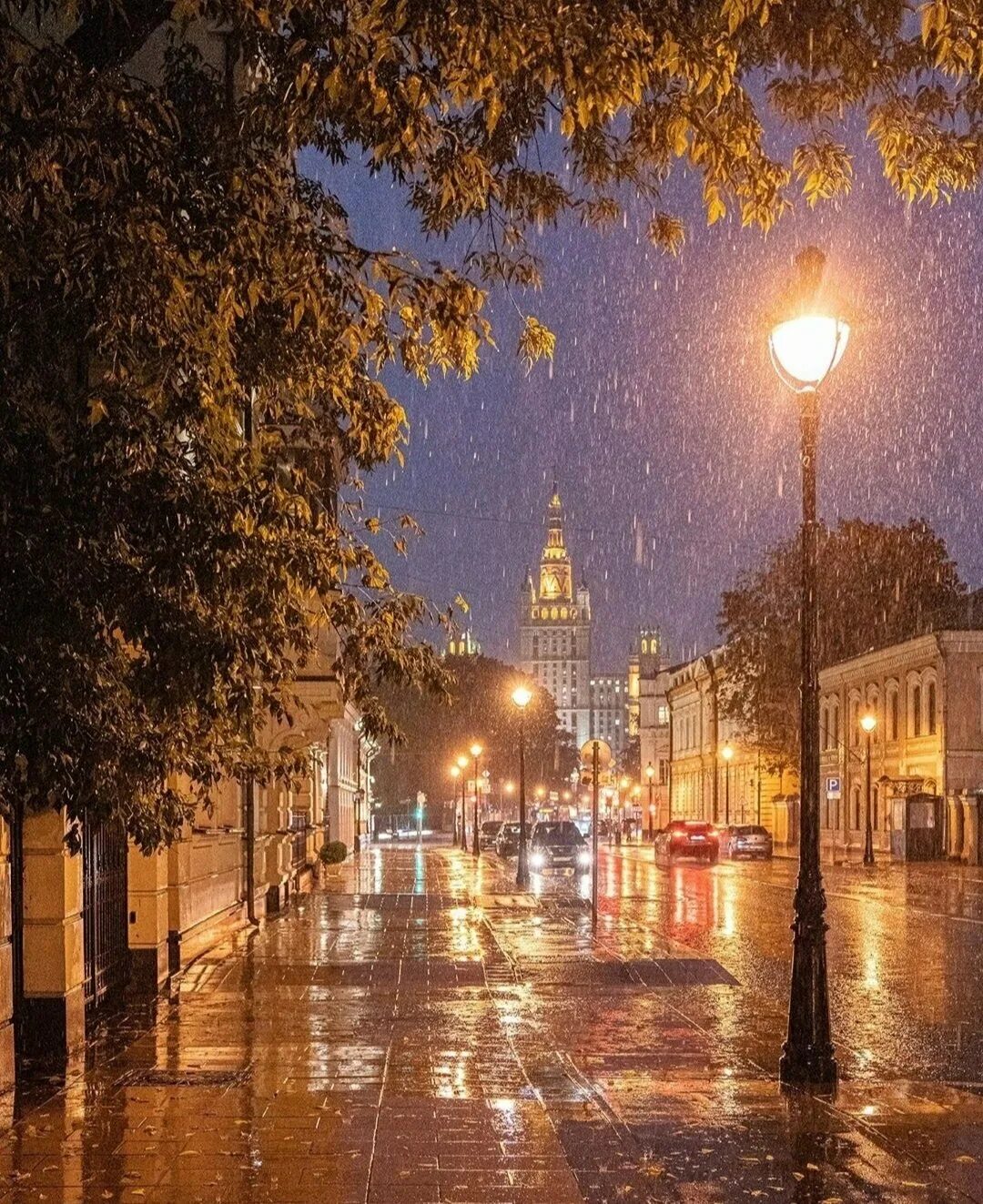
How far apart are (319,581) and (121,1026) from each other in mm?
6672

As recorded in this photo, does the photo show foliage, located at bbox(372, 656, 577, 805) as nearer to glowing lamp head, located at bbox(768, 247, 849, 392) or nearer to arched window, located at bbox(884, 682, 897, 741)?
arched window, located at bbox(884, 682, 897, 741)

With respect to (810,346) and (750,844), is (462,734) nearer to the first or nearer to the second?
(750,844)

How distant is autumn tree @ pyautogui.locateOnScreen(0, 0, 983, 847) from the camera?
272 inches

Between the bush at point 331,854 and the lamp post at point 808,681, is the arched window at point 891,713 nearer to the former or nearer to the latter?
the bush at point 331,854

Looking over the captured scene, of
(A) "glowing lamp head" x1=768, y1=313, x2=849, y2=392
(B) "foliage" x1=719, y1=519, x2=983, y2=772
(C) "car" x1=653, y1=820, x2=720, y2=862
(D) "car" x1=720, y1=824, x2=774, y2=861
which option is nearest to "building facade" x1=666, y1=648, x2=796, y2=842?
(B) "foliage" x1=719, y1=519, x2=983, y2=772

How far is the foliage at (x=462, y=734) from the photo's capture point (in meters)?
105

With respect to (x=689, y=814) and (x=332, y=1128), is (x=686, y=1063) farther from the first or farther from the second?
(x=689, y=814)

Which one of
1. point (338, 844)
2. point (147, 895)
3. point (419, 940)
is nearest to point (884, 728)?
point (338, 844)

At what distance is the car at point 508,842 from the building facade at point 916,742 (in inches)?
491

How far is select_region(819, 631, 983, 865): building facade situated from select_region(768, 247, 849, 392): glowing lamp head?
4214 cm

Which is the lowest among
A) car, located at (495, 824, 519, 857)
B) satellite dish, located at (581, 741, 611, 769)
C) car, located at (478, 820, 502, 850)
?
car, located at (478, 820, 502, 850)

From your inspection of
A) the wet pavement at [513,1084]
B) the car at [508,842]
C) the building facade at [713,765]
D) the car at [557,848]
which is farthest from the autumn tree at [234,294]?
the building facade at [713,765]

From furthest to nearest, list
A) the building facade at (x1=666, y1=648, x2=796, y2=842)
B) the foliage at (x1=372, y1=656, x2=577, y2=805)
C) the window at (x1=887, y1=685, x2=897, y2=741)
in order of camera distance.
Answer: the foliage at (x1=372, y1=656, x2=577, y2=805), the building facade at (x1=666, y1=648, x2=796, y2=842), the window at (x1=887, y1=685, x2=897, y2=741)

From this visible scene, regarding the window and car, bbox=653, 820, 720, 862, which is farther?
the window
